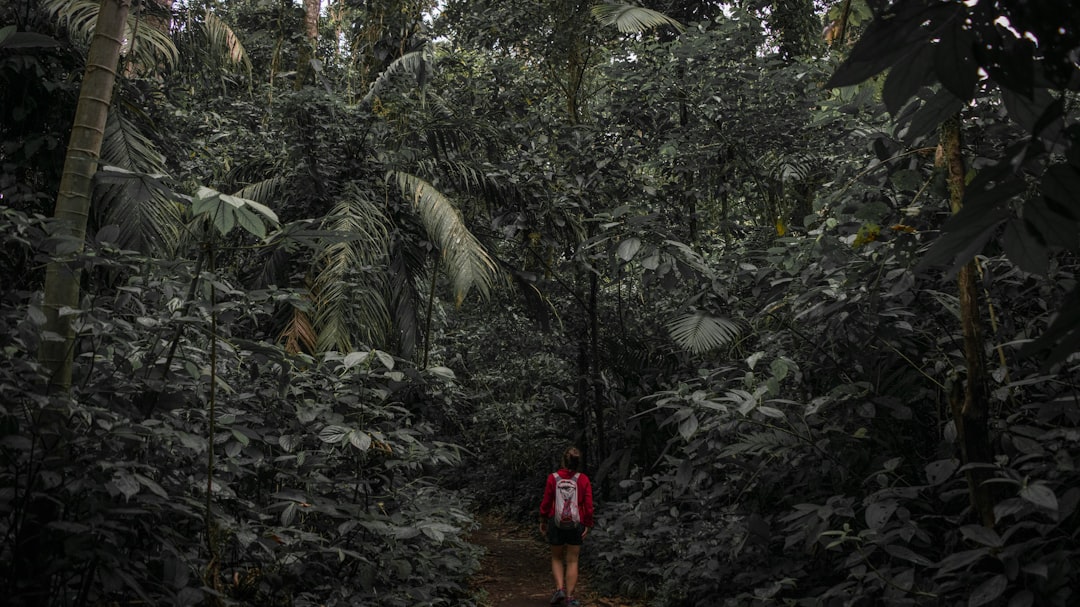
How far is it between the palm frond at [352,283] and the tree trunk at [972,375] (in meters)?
4.62

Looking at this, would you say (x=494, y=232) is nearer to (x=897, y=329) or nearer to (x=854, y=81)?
(x=897, y=329)

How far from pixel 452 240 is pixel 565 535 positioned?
311 cm

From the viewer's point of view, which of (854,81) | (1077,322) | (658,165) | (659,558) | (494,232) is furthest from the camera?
(494,232)

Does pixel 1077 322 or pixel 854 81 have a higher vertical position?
pixel 854 81

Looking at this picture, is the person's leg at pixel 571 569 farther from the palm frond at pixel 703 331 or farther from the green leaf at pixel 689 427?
the green leaf at pixel 689 427

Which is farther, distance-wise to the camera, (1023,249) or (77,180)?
(77,180)

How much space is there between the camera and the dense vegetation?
101 inches

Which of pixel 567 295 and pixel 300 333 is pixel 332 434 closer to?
pixel 300 333

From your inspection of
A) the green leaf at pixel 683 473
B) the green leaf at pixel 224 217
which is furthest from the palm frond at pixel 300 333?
the green leaf at pixel 224 217

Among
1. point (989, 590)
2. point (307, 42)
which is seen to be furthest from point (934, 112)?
point (307, 42)

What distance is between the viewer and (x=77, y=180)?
285 cm

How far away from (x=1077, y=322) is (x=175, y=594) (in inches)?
117

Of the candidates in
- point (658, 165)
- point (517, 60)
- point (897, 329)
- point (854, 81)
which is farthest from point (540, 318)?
point (854, 81)

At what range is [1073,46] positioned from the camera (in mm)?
800
